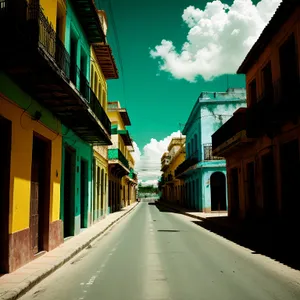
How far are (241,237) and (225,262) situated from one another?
200 inches

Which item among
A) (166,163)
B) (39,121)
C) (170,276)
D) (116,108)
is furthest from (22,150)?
(166,163)


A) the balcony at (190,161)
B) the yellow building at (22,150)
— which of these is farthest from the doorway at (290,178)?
the balcony at (190,161)

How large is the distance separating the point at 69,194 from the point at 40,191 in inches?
145

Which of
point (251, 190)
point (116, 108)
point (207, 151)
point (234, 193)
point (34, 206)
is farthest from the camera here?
point (116, 108)

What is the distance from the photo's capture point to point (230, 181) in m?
21.4

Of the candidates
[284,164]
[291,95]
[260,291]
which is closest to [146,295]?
[260,291]

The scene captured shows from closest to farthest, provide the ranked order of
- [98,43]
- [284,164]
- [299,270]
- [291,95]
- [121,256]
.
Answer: [299,270], [121,256], [291,95], [284,164], [98,43]

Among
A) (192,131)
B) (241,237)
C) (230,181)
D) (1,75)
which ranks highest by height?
(192,131)

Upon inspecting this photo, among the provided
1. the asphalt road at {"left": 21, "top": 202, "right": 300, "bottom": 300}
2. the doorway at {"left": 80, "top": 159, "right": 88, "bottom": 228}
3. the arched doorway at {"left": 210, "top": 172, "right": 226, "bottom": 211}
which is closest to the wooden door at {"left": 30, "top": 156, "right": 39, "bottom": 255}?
the asphalt road at {"left": 21, "top": 202, "right": 300, "bottom": 300}

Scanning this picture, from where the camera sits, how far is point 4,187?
6.94m

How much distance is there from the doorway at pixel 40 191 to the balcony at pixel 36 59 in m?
1.14

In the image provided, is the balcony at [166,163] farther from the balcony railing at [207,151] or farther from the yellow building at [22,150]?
the yellow building at [22,150]

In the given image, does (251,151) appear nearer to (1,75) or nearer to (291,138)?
(291,138)

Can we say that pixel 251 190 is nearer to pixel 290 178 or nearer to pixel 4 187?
pixel 290 178
